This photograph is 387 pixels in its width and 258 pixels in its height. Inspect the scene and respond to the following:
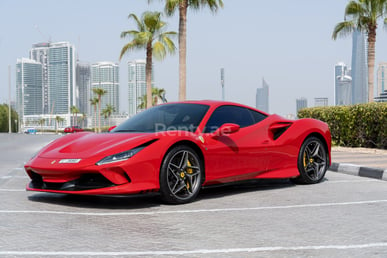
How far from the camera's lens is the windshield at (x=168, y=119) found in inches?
238

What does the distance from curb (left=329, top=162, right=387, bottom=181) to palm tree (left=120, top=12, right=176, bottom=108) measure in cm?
1918

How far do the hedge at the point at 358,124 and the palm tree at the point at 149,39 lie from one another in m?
13.3

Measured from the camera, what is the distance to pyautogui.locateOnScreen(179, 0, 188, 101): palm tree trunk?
19.1 meters

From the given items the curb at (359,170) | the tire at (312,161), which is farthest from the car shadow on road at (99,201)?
the curb at (359,170)

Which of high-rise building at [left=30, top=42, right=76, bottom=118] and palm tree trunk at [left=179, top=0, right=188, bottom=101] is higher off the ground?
high-rise building at [left=30, top=42, right=76, bottom=118]

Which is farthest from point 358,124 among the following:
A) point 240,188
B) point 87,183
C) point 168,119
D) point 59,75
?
point 59,75

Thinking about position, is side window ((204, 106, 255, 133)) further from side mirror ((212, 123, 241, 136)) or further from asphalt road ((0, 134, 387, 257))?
asphalt road ((0, 134, 387, 257))

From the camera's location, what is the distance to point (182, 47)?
19.1 meters

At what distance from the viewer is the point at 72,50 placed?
18325cm

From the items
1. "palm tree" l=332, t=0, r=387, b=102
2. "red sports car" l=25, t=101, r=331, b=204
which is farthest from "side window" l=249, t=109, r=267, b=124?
"palm tree" l=332, t=0, r=387, b=102

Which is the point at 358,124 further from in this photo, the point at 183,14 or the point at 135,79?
the point at 135,79

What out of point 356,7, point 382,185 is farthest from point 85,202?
point 356,7

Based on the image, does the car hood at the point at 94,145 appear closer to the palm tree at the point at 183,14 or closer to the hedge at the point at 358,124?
the hedge at the point at 358,124

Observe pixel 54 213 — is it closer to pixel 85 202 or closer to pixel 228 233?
pixel 85 202
